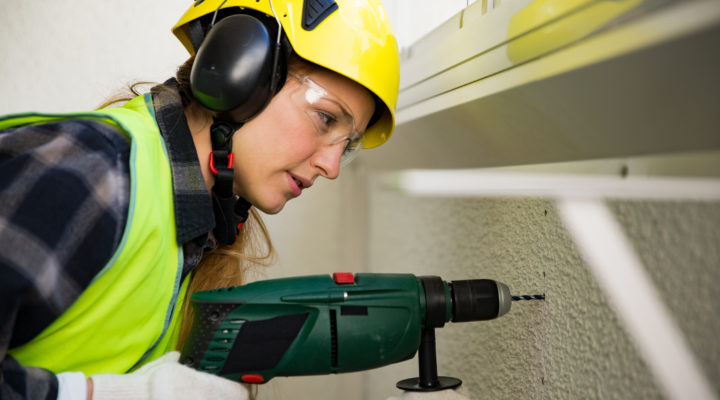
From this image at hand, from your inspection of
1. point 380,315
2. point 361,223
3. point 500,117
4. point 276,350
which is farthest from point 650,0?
point 361,223

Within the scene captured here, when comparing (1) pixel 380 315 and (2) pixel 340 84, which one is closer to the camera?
(1) pixel 380 315

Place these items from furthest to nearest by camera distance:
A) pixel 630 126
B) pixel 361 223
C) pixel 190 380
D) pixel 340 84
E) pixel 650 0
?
pixel 361 223
pixel 340 84
pixel 190 380
pixel 630 126
pixel 650 0

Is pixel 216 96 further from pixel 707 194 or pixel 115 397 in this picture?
pixel 707 194

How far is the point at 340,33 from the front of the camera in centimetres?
104

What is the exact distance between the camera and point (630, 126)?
682 millimetres

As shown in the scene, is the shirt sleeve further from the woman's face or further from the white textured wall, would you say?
the white textured wall

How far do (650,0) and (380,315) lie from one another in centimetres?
57

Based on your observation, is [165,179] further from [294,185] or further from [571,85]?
[571,85]

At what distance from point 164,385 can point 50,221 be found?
11.5 inches

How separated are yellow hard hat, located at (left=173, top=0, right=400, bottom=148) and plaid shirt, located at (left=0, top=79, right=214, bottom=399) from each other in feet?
1.06

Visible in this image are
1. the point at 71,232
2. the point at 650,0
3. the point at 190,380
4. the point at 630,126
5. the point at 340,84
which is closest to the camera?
the point at 650,0

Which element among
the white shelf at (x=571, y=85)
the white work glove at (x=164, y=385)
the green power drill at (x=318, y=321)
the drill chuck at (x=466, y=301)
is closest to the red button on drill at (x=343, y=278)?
the green power drill at (x=318, y=321)

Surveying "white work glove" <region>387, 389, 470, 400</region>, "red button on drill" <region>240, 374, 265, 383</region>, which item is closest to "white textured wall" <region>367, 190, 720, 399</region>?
"white work glove" <region>387, 389, 470, 400</region>

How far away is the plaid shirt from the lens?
0.76 m
